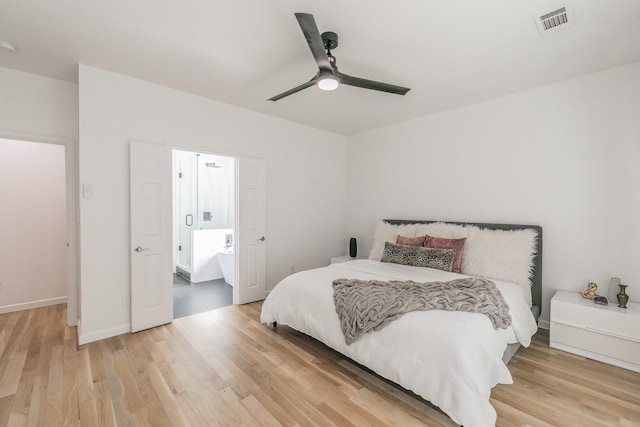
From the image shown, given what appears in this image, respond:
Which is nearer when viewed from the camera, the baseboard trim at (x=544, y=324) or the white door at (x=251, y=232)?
the baseboard trim at (x=544, y=324)

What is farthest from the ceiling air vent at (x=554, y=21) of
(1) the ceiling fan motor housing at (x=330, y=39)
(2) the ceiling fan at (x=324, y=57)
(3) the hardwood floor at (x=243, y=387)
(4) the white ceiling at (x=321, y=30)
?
(3) the hardwood floor at (x=243, y=387)

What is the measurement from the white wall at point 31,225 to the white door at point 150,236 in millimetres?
1844

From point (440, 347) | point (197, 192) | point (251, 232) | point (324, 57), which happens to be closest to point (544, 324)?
point (440, 347)

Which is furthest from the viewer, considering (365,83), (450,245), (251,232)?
(251,232)

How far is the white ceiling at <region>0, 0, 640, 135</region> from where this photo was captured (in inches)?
75.5

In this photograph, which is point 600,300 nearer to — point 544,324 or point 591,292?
point 591,292

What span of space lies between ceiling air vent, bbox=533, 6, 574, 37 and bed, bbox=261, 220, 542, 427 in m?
1.87

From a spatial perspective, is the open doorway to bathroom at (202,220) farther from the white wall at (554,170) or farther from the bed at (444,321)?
the white wall at (554,170)

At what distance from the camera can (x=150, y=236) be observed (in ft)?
10.2

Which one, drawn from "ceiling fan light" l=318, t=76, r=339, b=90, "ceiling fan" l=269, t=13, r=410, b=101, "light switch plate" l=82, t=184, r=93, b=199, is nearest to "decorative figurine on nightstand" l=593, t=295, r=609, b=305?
"ceiling fan" l=269, t=13, r=410, b=101

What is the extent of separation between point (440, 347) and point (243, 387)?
4.68 feet

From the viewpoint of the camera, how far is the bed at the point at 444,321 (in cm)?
169

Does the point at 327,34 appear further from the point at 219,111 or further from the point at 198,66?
the point at 219,111

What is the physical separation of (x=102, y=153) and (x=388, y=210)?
12.3 feet
